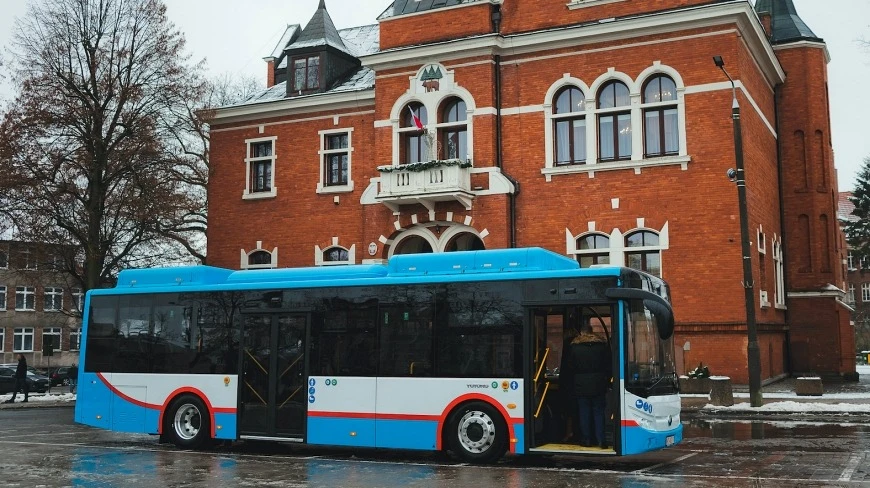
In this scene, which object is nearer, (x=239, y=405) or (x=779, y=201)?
(x=239, y=405)

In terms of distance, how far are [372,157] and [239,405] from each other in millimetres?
17402

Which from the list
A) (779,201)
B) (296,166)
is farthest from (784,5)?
(296,166)

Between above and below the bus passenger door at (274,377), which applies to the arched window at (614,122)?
above

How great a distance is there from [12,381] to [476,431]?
112ft

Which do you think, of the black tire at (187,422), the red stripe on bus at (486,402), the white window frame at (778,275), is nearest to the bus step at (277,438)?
the black tire at (187,422)

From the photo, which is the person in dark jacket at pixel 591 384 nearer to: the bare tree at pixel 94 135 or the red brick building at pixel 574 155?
the red brick building at pixel 574 155

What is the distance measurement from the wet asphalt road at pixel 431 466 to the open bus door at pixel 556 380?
0.43m

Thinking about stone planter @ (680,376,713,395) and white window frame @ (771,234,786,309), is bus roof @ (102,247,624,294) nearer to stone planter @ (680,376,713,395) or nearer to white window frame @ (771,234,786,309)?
stone planter @ (680,376,713,395)

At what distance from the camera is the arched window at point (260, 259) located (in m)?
33.1

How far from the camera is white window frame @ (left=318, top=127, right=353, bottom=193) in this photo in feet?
104

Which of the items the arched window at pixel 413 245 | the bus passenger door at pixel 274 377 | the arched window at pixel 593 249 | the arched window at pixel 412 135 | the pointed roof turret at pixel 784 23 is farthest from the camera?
the pointed roof turret at pixel 784 23

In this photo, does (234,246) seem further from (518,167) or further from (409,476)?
(409,476)

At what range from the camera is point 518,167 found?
2759 cm

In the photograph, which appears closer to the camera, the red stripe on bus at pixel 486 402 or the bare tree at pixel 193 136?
the red stripe on bus at pixel 486 402
